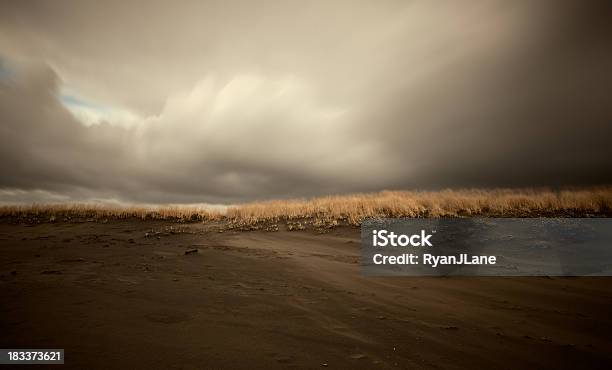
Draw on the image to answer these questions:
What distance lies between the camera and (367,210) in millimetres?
16766

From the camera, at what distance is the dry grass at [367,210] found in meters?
15.6

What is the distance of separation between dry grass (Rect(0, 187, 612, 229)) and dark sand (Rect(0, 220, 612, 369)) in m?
9.17

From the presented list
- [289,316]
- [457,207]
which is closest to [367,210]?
[457,207]

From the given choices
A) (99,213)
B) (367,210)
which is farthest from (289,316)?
(99,213)

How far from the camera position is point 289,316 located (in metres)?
4.10

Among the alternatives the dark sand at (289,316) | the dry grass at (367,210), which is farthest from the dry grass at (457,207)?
the dark sand at (289,316)

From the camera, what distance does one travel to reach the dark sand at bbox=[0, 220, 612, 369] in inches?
118

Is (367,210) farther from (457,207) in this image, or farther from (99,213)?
(99,213)

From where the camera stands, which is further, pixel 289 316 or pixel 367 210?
pixel 367 210

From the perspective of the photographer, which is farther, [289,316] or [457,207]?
[457,207]

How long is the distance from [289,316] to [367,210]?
13.2 metres

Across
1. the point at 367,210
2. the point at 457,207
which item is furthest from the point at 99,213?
the point at 457,207

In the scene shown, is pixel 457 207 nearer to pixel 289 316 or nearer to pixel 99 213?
pixel 289 316

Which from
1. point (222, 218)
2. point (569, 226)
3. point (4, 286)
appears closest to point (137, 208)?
point (222, 218)
